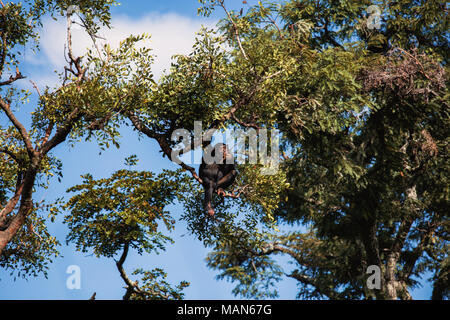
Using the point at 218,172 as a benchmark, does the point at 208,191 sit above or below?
below

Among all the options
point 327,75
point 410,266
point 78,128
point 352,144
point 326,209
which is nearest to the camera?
point 78,128

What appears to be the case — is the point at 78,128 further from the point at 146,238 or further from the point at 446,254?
the point at 446,254

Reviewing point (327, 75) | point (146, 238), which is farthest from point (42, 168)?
point (327, 75)

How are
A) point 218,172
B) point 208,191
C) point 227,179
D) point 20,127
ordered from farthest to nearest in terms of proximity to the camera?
point 20,127, point 227,179, point 218,172, point 208,191

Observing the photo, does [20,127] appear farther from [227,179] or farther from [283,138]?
[283,138]

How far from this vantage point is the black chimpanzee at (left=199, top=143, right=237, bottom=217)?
11648 millimetres

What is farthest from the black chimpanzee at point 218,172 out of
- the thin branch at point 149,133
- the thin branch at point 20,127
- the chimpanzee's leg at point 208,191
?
the thin branch at point 20,127

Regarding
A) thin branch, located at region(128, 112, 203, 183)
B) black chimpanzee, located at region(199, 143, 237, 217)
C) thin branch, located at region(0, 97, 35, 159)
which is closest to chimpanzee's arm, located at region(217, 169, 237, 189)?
black chimpanzee, located at region(199, 143, 237, 217)

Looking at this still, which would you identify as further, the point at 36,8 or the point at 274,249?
the point at 274,249

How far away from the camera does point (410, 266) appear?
74.0ft

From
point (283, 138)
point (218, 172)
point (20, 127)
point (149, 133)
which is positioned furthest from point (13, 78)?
point (283, 138)

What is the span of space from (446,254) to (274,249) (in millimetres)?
7186

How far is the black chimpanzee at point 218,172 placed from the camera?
11648 mm

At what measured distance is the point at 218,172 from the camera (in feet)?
38.8
